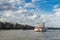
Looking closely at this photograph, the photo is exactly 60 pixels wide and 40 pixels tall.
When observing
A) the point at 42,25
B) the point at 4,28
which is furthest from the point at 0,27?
the point at 42,25

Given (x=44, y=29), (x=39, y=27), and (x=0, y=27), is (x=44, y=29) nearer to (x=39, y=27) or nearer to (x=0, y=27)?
(x=39, y=27)

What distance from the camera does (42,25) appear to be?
81.1 m

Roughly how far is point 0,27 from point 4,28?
5.63m

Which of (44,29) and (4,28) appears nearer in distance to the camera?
(44,29)

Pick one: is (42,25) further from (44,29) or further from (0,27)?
(0,27)

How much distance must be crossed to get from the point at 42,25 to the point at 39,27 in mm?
2125

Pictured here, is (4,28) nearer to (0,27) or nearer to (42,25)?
(0,27)

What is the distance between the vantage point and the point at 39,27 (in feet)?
260

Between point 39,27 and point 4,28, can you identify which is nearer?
point 39,27

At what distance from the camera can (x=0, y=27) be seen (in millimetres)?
114562

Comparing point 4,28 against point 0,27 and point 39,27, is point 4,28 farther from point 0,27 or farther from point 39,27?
point 39,27

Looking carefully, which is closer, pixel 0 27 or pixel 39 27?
pixel 39 27

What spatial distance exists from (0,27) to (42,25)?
37921mm

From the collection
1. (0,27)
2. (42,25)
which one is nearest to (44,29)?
(42,25)
